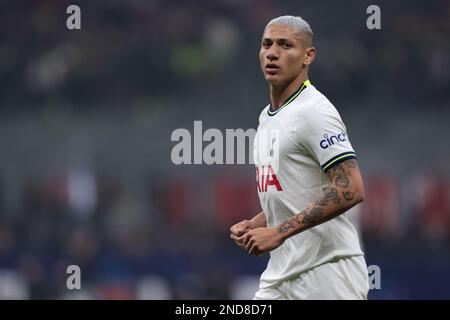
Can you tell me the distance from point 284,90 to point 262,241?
0.98 meters

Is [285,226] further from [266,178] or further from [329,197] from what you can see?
[266,178]

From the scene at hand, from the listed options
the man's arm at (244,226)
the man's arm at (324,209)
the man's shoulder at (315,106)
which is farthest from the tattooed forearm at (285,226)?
the man's shoulder at (315,106)

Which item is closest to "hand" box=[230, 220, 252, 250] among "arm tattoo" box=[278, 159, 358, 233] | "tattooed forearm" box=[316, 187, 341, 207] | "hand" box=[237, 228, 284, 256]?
"hand" box=[237, 228, 284, 256]

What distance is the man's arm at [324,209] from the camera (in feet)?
17.6

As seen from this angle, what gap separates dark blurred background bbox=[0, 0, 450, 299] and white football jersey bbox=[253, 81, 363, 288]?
7416mm

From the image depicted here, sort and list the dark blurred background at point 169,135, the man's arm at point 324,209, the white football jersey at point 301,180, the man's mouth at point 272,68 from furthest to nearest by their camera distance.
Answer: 1. the dark blurred background at point 169,135
2. the man's mouth at point 272,68
3. the white football jersey at point 301,180
4. the man's arm at point 324,209

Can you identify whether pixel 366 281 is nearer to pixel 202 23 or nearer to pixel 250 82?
pixel 250 82

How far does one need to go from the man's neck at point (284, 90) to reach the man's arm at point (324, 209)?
668mm

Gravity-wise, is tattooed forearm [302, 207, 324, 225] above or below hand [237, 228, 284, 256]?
above

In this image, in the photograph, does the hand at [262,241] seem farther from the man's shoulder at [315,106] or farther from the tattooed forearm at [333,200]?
the man's shoulder at [315,106]

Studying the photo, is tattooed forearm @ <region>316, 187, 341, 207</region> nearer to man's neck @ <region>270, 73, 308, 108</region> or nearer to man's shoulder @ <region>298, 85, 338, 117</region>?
man's shoulder @ <region>298, 85, 338, 117</region>

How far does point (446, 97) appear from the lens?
17.2 m

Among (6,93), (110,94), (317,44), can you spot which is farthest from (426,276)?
(6,93)

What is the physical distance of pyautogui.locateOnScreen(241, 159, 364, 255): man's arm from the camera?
17.6ft
